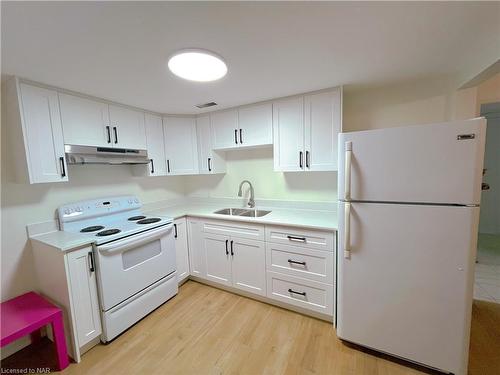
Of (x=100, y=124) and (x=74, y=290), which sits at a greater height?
(x=100, y=124)

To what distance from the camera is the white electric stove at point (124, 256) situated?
1721 millimetres

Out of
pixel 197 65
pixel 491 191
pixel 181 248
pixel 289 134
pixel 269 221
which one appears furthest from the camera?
pixel 491 191

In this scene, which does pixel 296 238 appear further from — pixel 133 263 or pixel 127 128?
pixel 127 128

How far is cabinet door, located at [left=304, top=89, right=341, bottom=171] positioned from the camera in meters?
1.99

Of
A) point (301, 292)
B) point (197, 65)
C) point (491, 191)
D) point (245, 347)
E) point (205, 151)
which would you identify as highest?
point (197, 65)

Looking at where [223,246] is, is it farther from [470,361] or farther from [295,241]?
[470,361]

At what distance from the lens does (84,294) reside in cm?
162

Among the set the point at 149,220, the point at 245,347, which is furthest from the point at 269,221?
the point at 149,220

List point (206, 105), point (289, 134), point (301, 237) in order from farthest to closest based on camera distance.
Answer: point (206, 105)
point (289, 134)
point (301, 237)

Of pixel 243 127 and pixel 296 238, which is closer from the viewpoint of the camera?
pixel 296 238

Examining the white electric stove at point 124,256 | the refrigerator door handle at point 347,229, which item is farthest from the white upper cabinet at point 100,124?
the refrigerator door handle at point 347,229

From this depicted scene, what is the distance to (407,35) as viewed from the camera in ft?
3.92

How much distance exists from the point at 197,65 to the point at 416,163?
5.16 feet

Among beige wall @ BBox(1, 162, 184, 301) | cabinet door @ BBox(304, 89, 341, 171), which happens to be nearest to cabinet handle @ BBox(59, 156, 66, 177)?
beige wall @ BBox(1, 162, 184, 301)
